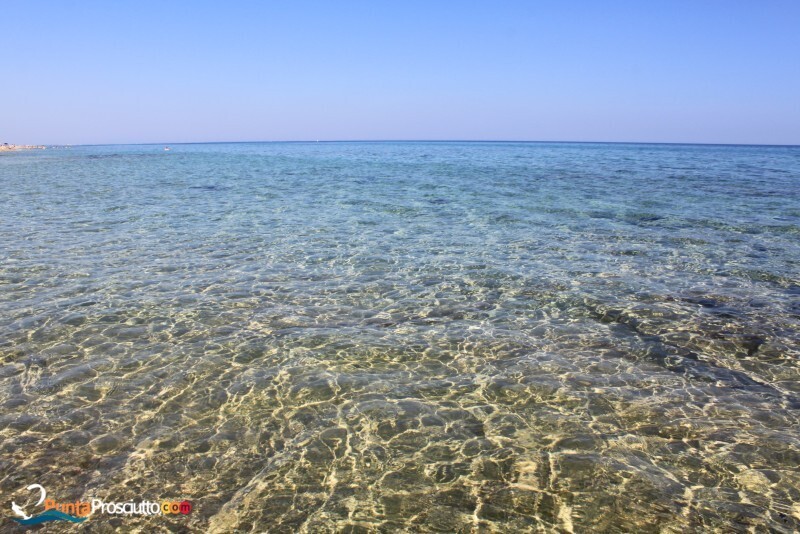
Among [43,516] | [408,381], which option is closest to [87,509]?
[43,516]

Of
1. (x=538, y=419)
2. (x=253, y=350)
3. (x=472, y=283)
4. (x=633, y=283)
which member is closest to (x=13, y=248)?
(x=253, y=350)

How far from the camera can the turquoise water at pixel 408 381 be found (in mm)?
5148

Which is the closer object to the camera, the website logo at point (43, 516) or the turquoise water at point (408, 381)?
the website logo at point (43, 516)

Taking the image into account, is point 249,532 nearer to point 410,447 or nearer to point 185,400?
point 410,447

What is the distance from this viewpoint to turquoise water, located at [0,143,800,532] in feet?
16.9

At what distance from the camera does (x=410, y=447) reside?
19.7ft

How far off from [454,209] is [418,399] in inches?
711

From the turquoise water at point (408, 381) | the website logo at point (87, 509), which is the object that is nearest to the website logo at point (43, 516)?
the website logo at point (87, 509)

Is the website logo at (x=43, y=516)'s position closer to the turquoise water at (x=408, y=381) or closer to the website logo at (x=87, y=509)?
the website logo at (x=87, y=509)

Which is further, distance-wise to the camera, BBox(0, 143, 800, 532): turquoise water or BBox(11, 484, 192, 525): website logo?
BBox(0, 143, 800, 532): turquoise water

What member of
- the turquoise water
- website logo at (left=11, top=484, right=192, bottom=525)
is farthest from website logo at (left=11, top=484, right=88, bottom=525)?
the turquoise water

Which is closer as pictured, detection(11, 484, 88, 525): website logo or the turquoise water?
detection(11, 484, 88, 525): website logo

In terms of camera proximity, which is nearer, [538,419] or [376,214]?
[538,419]

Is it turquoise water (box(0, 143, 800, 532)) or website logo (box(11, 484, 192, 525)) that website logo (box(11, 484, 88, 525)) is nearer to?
website logo (box(11, 484, 192, 525))
